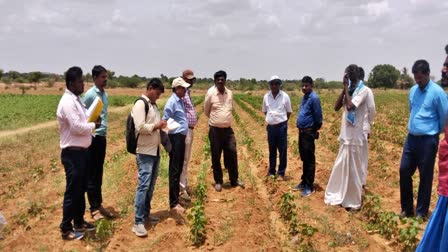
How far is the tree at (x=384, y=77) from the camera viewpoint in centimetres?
9456

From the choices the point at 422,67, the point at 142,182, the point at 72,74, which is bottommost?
the point at 142,182

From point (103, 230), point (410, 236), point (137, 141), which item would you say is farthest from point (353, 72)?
point (103, 230)

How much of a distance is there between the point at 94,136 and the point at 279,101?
3480mm

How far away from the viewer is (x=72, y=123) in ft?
15.1

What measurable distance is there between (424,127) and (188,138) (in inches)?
131

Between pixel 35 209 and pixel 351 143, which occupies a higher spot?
pixel 351 143

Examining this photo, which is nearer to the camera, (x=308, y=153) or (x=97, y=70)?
(x=97, y=70)

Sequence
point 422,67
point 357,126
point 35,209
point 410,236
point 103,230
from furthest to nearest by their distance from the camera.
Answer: point 35,209, point 357,126, point 422,67, point 103,230, point 410,236

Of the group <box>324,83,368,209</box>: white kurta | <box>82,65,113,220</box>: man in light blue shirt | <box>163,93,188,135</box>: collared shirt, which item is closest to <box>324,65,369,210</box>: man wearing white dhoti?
<box>324,83,368,209</box>: white kurta

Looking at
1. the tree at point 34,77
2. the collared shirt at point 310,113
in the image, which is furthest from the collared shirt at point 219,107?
the tree at point 34,77

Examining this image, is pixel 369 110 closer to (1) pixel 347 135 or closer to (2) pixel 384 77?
(1) pixel 347 135

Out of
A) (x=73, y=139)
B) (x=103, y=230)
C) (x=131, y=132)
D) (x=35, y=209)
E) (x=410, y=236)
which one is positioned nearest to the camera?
(x=410, y=236)

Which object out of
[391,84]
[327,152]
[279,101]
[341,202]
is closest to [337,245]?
[341,202]

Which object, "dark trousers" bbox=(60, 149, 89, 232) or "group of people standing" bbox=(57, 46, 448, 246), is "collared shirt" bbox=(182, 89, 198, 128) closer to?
"group of people standing" bbox=(57, 46, 448, 246)
